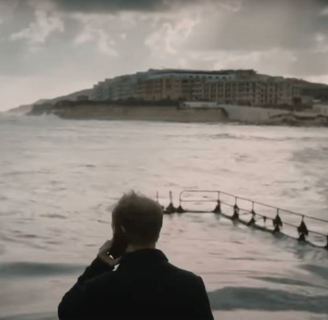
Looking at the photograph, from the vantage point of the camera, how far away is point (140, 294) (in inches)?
83.9

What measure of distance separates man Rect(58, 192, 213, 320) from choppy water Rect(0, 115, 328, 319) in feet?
22.9

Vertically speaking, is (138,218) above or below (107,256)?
above

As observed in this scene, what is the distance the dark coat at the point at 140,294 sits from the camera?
2.12 m

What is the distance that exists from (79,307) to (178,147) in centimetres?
7229

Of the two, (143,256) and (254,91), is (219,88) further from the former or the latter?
(143,256)

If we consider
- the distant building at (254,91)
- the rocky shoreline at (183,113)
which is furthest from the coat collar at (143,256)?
the distant building at (254,91)

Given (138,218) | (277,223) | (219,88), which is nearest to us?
(138,218)

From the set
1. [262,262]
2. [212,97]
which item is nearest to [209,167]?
[262,262]

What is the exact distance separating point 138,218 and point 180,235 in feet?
55.4

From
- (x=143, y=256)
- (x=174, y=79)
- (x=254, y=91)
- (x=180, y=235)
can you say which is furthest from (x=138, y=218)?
(x=174, y=79)

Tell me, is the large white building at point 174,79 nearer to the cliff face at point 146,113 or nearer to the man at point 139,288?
the cliff face at point 146,113

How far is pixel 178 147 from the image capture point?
74.4 meters

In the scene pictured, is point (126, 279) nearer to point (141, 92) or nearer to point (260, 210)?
point (260, 210)

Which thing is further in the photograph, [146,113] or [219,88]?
[219,88]
